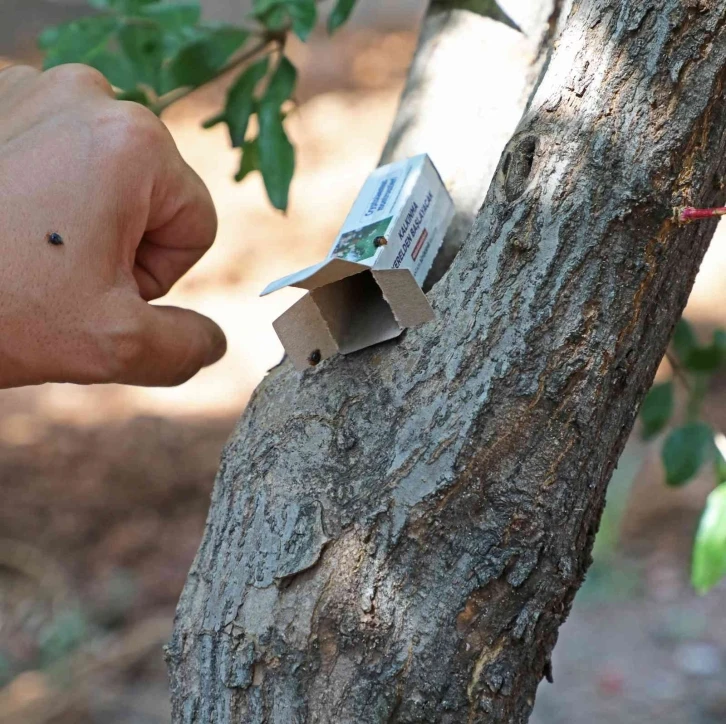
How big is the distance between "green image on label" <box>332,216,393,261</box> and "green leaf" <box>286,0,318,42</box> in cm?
48

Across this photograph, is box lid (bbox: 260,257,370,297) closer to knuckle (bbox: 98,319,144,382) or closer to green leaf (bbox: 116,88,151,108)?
knuckle (bbox: 98,319,144,382)

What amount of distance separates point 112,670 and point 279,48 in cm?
224

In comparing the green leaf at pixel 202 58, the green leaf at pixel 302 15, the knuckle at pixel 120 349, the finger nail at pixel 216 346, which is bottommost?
the knuckle at pixel 120 349

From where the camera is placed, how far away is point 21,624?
126 inches

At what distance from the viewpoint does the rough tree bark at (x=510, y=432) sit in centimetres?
85

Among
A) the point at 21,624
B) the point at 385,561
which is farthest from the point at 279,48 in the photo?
the point at 21,624

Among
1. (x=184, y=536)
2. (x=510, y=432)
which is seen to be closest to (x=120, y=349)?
(x=510, y=432)

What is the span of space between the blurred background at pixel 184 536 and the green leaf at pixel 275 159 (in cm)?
65

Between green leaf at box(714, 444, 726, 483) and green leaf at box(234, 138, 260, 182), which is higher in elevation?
green leaf at box(234, 138, 260, 182)

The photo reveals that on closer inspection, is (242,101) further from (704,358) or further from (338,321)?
(704,358)

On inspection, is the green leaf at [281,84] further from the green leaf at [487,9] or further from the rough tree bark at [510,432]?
the rough tree bark at [510,432]

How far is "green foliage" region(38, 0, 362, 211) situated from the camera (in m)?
1.38

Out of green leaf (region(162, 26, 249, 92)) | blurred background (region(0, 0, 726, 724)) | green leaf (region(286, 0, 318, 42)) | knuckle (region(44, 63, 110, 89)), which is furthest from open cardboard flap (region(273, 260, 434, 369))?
blurred background (region(0, 0, 726, 724))

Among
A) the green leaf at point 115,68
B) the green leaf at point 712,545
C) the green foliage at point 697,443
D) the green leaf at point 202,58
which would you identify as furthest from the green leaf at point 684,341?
the green leaf at point 115,68
